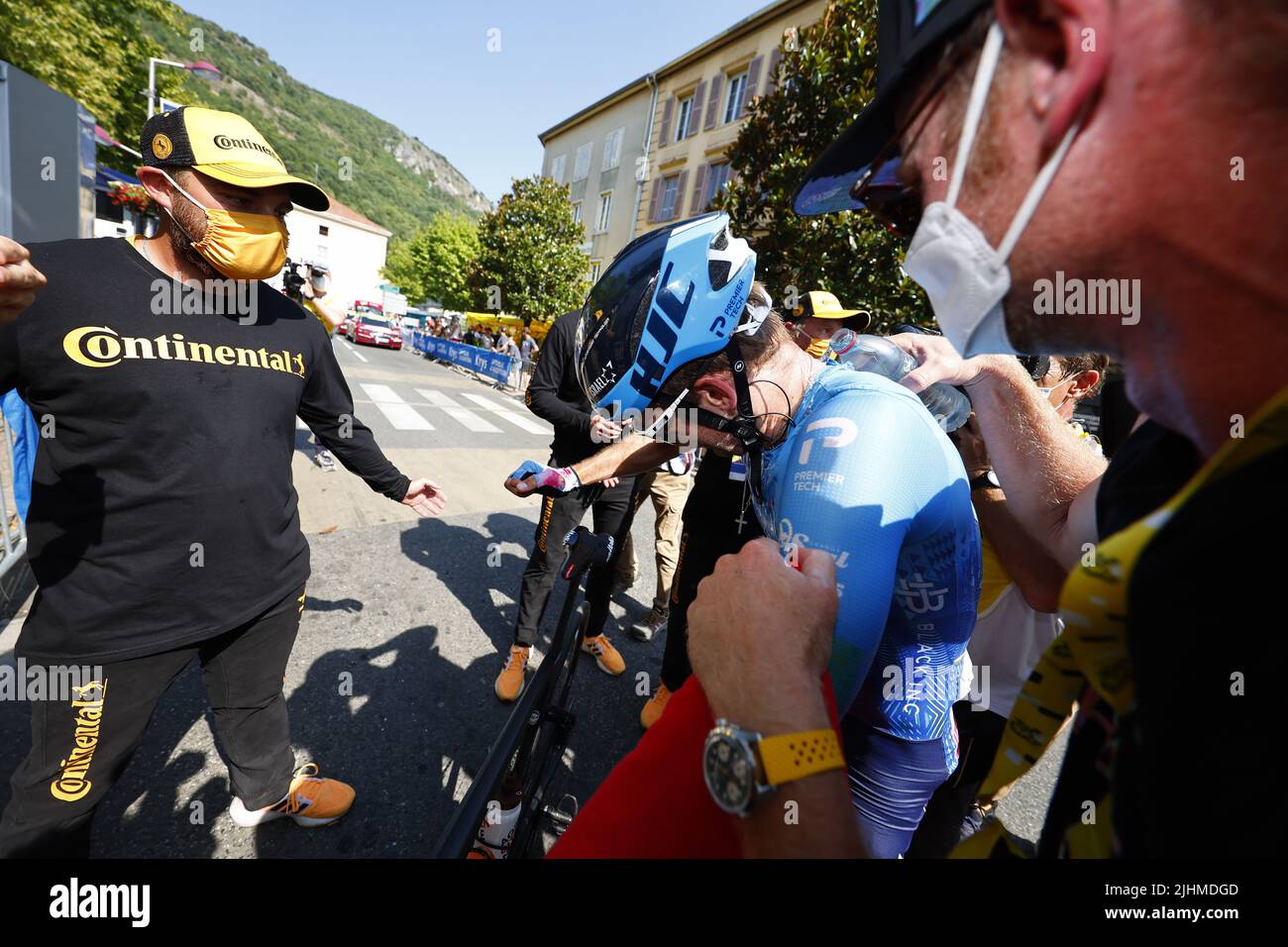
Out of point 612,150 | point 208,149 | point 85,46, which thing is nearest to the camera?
point 208,149

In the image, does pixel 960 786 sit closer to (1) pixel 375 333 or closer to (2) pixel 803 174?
(2) pixel 803 174

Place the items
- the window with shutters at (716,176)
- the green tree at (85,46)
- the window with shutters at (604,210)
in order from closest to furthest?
the green tree at (85,46)
the window with shutters at (716,176)
the window with shutters at (604,210)

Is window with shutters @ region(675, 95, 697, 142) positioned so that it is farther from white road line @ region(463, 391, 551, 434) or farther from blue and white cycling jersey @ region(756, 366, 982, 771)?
blue and white cycling jersey @ region(756, 366, 982, 771)

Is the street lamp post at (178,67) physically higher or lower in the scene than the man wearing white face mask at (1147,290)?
higher

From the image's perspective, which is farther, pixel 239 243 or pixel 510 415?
pixel 510 415

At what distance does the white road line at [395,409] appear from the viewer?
1047 centimetres

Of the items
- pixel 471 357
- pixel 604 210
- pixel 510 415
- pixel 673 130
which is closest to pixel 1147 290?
pixel 510 415

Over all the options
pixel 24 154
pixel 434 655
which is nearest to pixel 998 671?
pixel 434 655

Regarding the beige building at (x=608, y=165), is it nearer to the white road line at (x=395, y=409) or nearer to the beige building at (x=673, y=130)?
the beige building at (x=673, y=130)

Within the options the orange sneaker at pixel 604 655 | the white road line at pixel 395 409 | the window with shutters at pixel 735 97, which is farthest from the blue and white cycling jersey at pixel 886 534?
the window with shutters at pixel 735 97

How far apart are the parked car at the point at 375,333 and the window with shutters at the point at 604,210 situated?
44.3 ft

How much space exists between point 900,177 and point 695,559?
8.64ft

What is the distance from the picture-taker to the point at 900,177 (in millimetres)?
1018
